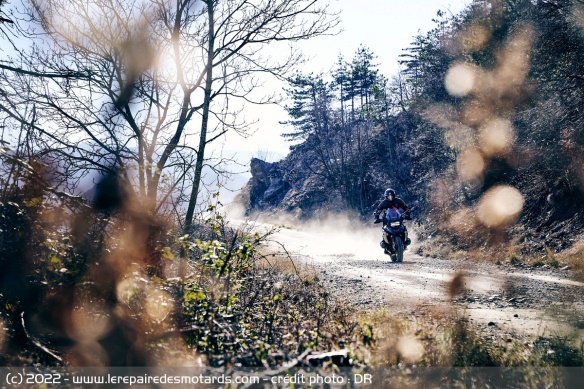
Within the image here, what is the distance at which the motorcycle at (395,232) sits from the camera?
13711 millimetres

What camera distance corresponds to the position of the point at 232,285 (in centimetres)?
629

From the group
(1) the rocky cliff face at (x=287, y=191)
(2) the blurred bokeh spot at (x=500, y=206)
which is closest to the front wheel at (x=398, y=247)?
(2) the blurred bokeh spot at (x=500, y=206)

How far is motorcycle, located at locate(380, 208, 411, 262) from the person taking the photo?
13.7m

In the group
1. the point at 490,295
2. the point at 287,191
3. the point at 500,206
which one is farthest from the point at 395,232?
the point at 287,191

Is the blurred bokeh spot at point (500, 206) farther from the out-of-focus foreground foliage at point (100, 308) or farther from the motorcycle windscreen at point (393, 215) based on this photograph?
the out-of-focus foreground foliage at point (100, 308)

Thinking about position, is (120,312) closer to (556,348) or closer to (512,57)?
(556,348)

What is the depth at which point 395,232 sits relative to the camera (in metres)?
13.8

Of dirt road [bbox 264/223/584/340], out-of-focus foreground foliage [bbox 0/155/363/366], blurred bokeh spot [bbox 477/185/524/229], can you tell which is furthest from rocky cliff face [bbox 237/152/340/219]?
out-of-focus foreground foliage [bbox 0/155/363/366]

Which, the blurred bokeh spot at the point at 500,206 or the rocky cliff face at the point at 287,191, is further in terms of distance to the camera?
the rocky cliff face at the point at 287,191

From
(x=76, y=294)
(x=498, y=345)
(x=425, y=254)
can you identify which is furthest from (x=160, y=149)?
(x=425, y=254)

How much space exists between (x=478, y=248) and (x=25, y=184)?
638 inches

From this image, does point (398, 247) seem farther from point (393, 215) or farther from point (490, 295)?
point (490, 295)

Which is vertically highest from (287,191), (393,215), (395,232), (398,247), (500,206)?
(287,191)

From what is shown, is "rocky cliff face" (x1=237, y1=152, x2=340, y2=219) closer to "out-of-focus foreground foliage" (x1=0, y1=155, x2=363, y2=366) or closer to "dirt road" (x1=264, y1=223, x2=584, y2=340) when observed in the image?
"dirt road" (x1=264, y1=223, x2=584, y2=340)
